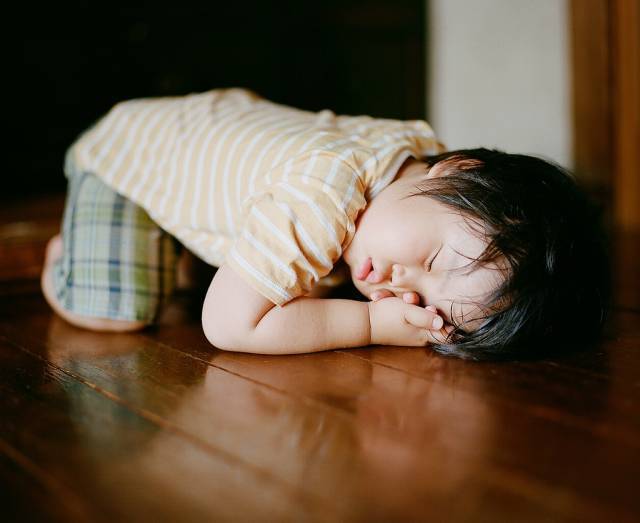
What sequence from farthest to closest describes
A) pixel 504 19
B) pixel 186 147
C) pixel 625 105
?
pixel 504 19, pixel 625 105, pixel 186 147

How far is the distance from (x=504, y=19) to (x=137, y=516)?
1860 millimetres

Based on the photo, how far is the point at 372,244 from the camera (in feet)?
2.69

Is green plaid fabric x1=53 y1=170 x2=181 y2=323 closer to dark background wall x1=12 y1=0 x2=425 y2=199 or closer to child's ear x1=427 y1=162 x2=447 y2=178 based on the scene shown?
child's ear x1=427 y1=162 x2=447 y2=178

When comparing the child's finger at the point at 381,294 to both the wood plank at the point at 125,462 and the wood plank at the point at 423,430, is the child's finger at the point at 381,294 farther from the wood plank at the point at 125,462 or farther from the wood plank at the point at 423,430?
the wood plank at the point at 125,462

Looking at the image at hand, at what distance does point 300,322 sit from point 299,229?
0.11 m

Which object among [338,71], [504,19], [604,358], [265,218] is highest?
[504,19]

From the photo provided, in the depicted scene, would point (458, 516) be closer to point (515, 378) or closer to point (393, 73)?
point (515, 378)

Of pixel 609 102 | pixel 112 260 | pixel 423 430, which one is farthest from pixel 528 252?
pixel 609 102

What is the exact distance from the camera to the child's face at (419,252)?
75 centimetres

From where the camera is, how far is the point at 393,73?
2.13 meters

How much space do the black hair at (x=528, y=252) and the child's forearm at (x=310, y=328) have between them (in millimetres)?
105

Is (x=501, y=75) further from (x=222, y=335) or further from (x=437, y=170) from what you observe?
(x=222, y=335)

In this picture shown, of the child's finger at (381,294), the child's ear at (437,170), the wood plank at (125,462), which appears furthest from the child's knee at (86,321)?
the child's ear at (437,170)

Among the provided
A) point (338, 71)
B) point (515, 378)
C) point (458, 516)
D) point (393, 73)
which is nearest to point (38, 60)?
point (338, 71)
